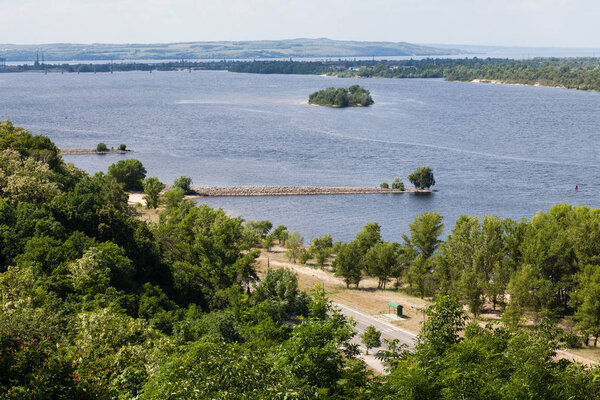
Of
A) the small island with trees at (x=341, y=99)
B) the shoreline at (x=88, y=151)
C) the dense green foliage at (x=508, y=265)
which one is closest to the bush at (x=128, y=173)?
the shoreline at (x=88, y=151)

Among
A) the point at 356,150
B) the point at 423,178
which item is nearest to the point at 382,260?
the point at 423,178

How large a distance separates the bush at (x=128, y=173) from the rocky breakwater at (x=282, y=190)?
350 inches

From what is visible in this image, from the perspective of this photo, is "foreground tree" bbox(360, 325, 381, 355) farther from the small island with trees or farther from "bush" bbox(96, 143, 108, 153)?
the small island with trees

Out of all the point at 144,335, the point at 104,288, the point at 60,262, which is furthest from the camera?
the point at 60,262

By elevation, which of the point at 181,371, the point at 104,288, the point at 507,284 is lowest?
the point at 507,284

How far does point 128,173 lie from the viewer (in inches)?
3617

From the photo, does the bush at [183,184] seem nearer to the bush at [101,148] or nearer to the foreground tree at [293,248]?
the foreground tree at [293,248]

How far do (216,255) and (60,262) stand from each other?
12.4 m

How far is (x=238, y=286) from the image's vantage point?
42.4 m

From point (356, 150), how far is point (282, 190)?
32398 mm

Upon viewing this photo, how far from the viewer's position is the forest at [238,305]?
1706cm

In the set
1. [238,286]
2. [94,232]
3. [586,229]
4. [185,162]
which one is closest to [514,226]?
[586,229]

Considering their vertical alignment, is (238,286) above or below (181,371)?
below

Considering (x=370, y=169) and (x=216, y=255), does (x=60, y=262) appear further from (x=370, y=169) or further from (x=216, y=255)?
(x=370, y=169)
